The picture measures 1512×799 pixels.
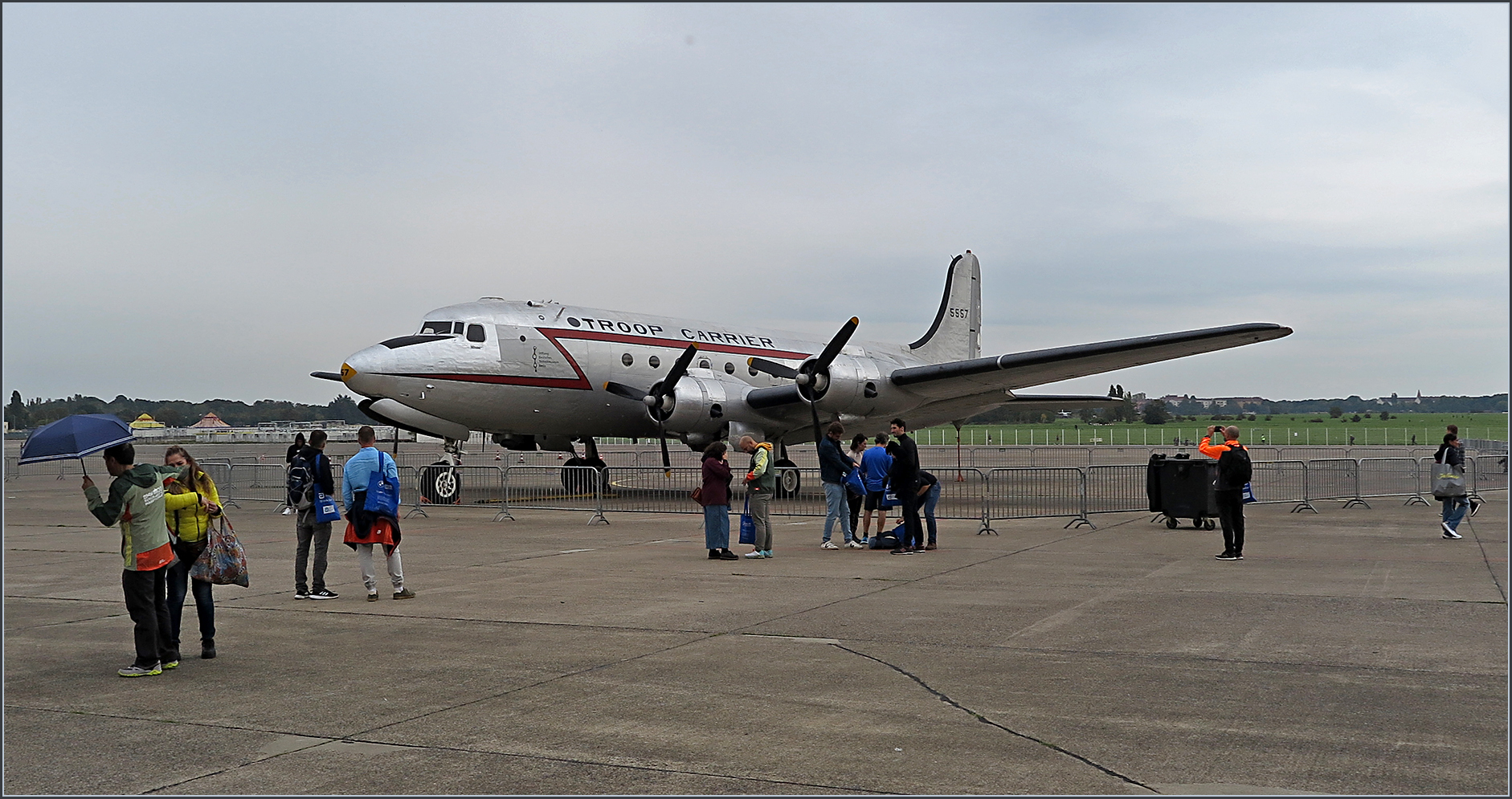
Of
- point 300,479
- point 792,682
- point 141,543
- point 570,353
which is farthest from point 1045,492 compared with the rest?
point 141,543

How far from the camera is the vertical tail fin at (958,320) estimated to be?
3222 centimetres

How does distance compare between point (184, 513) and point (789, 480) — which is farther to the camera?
point (789, 480)

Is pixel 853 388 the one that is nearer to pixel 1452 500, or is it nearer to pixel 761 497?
pixel 761 497

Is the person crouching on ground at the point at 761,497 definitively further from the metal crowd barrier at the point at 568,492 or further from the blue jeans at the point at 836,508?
the metal crowd barrier at the point at 568,492

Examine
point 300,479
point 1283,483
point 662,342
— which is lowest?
point 1283,483

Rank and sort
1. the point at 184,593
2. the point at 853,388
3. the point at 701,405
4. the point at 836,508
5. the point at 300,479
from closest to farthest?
1. the point at 184,593
2. the point at 300,479
3. the point at 836,508
4. the point at 701,405
5. the point at 853,388

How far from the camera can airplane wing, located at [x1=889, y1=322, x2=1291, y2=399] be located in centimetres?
1992

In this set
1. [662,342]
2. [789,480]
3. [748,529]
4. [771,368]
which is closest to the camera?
[748,529]

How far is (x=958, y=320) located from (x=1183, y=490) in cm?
1681

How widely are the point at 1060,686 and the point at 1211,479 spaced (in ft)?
37.0

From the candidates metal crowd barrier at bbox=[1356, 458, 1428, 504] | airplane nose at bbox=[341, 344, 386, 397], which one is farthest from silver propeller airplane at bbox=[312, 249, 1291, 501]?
metal crowd barrier at bbox=[1356, 458, 1428, 504]

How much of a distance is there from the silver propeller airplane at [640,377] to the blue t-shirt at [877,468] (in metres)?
5.81

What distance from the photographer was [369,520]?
1024 centimetres

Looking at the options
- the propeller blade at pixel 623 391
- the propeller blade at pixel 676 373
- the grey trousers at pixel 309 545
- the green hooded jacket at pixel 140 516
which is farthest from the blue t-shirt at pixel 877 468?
the propeller blade at pixel 623 391
